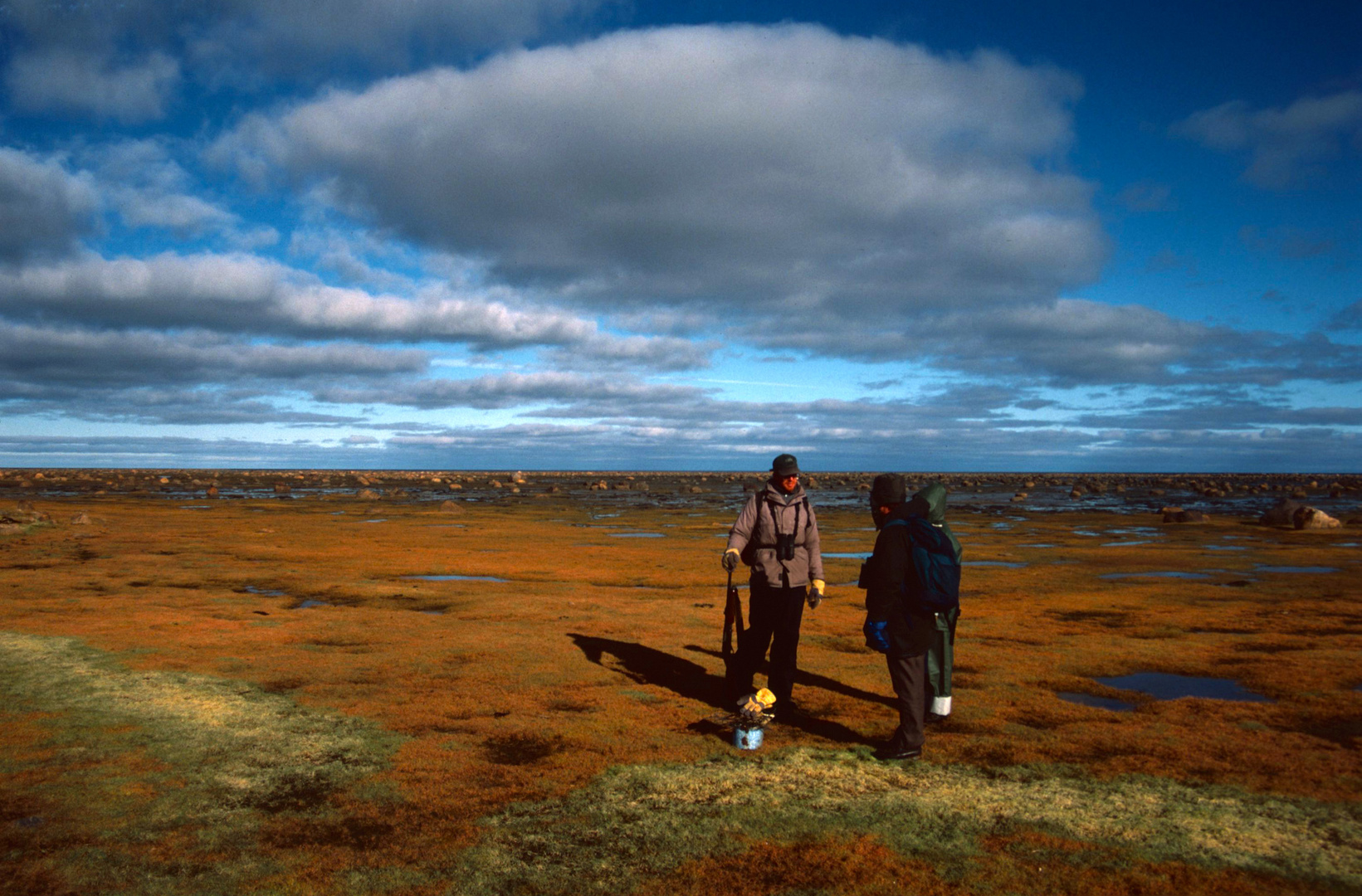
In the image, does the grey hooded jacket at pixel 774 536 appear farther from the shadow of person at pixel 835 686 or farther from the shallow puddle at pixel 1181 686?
the shallow puddle at pixel 1181 686

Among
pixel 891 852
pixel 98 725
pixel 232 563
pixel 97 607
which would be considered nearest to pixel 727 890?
pixel 891 852

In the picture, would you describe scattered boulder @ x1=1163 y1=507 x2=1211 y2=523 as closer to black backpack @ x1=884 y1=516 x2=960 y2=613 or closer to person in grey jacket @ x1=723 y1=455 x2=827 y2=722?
person in grey jacket @ x1=723 y1=455 x2=827 y2=722

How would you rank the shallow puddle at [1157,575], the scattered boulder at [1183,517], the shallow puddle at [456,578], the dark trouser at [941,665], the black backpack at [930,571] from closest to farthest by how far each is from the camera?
1. the black backpack at [930,571]
2. the dark trouser at [941,665]
3. the shallow puddle at [456,578]
4. the shallow puddle at [1157,575]
5. the scattered boulder at [1183,517]

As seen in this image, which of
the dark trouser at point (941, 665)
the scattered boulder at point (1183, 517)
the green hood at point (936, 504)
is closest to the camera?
the green hood at point (936, 504)

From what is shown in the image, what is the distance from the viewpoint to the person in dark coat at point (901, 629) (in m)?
6.21

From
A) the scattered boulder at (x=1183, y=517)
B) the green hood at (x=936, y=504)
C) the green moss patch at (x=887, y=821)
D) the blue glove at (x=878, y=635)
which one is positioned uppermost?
the green hood at (x=936, y=504)

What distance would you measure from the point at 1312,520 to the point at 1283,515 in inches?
73.3

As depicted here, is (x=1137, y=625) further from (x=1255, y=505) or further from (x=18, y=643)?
(x=1255, y=505)

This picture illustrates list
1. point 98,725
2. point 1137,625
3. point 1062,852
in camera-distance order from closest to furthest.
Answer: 1. point 1062,852
2. point 98,725
3. point 1137,625

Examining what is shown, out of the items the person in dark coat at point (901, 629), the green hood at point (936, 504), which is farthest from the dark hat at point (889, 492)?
the person in dark coat at point (901, 629)

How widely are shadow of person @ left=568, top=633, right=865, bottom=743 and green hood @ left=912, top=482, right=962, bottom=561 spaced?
6.54 feet

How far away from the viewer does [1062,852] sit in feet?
15.6

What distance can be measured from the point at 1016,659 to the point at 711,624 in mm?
4531

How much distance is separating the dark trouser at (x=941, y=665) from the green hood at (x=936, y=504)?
0.72 m
